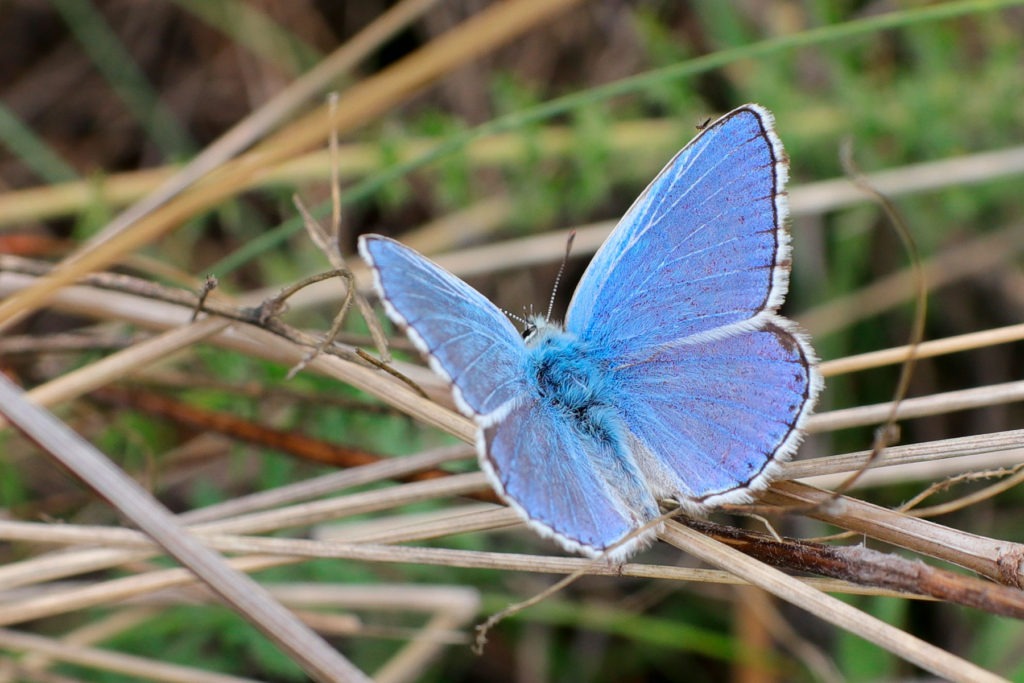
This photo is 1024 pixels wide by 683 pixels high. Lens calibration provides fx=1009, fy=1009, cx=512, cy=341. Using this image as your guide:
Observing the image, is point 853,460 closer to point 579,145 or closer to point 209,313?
point 209,313

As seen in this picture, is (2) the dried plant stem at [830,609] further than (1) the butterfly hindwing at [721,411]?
No

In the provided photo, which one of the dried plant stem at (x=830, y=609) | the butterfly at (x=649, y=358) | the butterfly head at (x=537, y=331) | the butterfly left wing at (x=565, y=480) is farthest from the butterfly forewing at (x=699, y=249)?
the dried plant stem at (x=830, y=609)

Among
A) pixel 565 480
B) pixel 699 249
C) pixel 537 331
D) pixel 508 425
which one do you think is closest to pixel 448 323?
pixel 508 425

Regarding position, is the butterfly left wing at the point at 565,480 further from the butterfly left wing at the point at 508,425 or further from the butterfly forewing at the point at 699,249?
the butterfly forewing at the point at 699,249

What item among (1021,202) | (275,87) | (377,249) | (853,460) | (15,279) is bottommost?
(853,460)

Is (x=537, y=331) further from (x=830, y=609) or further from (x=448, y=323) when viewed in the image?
(x=830, y=609)

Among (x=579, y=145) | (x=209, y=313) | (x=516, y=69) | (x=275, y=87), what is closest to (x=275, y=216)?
(x=275, y=87)

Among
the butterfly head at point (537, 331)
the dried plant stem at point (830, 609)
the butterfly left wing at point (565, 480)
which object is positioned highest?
the butterfly head at point (537, 331)
